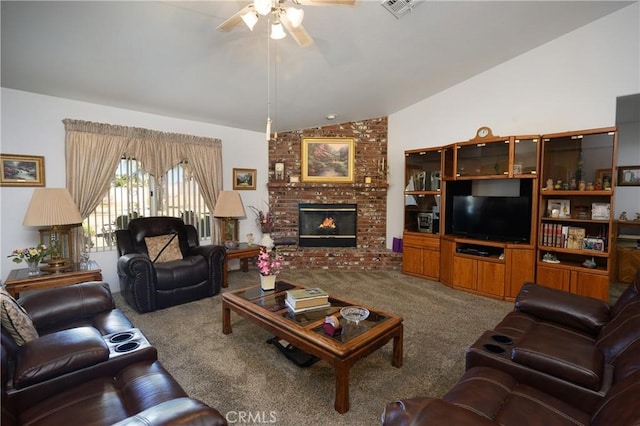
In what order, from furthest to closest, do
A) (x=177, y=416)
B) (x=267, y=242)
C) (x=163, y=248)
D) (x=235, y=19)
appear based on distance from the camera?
(x=267, y=242), (x=163, y=248), (x=235, y=19), (x=177, y=416)

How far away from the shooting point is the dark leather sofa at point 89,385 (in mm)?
1137

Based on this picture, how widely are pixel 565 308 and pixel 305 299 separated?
1.88m

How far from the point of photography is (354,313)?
2303 millimetres

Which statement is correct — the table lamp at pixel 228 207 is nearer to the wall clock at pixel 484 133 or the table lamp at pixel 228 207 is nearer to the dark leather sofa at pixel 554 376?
the wall clock at pixel 484 133

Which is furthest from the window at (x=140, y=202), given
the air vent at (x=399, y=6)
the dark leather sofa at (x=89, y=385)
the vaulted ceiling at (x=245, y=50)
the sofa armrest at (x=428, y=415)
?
the sofa armrest at (x=428, y=415)

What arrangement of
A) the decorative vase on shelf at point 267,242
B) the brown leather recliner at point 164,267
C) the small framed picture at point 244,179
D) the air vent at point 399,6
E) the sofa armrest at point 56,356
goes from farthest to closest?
the small framed picture at point 244,179
the decorative vase on shelf at point 267,242
the brown leather recliner at point 164,267
the air vent at point 399,6
the sofa armrest at point 56,356

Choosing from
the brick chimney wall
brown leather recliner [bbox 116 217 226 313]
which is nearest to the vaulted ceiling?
the brick chimney wall

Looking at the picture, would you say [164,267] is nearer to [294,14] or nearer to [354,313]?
[354,313]

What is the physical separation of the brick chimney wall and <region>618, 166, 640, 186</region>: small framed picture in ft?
12.1

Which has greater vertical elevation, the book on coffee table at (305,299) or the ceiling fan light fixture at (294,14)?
the ceiling fan light fixture at (294,14)

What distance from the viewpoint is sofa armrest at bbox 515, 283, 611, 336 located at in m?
1.99

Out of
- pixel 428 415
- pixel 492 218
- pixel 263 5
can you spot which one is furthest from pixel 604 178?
pixel 263 5

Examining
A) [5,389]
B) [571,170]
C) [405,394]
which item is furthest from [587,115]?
[5,389]

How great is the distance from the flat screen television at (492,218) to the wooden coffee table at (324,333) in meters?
2.60
